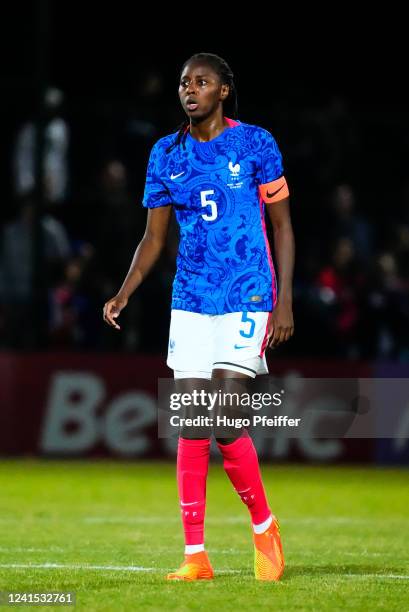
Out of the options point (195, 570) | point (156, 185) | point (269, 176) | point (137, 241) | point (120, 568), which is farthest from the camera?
point (137, 241)

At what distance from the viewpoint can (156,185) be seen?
6629 mm

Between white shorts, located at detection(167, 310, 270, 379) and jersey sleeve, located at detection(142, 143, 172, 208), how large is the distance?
21.6 inches

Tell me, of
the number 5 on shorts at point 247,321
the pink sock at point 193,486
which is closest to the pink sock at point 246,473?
the pink sock at point 193,486

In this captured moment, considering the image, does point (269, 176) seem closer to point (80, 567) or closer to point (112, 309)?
point (112, 309)

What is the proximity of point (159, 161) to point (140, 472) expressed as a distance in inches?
268

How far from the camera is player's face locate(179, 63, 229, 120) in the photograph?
6410 millimetres

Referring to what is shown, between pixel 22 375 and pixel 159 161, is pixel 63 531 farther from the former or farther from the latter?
pixel 22 375

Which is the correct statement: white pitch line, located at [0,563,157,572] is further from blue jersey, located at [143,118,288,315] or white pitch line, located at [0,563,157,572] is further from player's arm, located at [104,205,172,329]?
blue jersey, located at [143,118,288,315]

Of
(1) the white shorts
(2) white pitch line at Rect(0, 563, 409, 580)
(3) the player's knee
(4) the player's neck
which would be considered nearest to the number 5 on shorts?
(1) the white shorts

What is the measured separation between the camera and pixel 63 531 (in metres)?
8.59

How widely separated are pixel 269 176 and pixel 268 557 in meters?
1.69

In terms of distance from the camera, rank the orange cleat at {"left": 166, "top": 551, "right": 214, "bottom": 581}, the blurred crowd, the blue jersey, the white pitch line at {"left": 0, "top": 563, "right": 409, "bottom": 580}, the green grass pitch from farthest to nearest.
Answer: the blurred crowd, the white pitch line at {"left": 0, "top": 563, "right": 409, "bottom": 580}, the blue jersey, the orange cleat at {"left": 166, "top": 551, "right": 214, "bottom": 581}, the green grass pitch

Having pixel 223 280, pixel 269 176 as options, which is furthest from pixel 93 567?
pixel 269 176

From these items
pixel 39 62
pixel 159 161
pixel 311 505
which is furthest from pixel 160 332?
pixel 159 161
